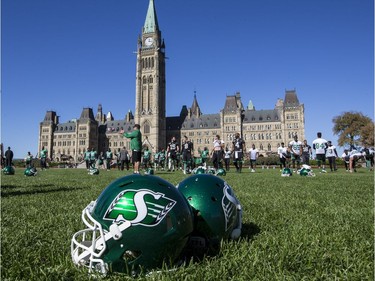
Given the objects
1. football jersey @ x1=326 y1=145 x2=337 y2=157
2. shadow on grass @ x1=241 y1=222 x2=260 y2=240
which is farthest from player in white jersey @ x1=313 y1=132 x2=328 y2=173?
shadow on grass @ x1=241 y1=222 x2=260 y2=240

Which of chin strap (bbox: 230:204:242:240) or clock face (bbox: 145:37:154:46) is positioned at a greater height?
clock face (bbox: 145:37:154:46)

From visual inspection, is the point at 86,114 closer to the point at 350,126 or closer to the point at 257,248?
the point at 350,126

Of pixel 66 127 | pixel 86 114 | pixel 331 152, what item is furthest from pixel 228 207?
pixel 66 127

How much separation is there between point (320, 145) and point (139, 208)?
20796mm

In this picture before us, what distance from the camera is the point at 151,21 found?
112 m

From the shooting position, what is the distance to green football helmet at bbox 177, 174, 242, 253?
3.16 meters

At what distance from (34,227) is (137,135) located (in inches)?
451

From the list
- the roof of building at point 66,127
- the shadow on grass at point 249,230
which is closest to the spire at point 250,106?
the roof of building at point 66,127

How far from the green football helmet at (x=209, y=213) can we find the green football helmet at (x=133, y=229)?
51 cm

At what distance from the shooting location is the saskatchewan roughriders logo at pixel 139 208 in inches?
98.3

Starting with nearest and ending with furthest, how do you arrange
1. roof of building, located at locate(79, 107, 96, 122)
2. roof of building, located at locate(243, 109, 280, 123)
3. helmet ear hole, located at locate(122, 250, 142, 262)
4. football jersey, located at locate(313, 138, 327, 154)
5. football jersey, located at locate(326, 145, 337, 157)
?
helmet ear hole, located at locate(122, 250, 142, 262)
football jersey, located at locate(313, 138, 327, 154)
football jersey, located at locate(326, 145, 337, 157)
roof of building, located at locate(243, 109, 280, 123)
roof of building, located at locate(79, 107, 96, 122)

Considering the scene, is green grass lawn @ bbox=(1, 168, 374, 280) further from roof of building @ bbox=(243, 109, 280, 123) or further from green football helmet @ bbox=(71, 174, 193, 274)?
roof of building @ bbox=(243, 109, 280, 123)

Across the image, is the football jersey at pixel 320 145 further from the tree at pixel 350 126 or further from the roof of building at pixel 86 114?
the roof of building at pixel 86 114

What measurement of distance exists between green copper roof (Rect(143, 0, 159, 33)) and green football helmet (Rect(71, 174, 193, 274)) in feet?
375
